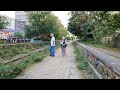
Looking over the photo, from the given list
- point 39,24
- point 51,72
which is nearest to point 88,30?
point 39,24

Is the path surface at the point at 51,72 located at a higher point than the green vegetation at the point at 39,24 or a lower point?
→ lower

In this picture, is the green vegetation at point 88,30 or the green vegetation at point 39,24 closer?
the green vegetation at point 88,30

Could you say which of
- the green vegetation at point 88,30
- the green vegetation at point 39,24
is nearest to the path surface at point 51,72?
the green vegetation at point 88,30

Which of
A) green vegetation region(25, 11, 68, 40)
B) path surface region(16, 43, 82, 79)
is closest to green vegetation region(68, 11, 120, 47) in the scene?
green vegetation region(25, 11, 68, 40)

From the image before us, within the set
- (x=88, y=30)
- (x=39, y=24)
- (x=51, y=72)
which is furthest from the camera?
(x=88, y=30)

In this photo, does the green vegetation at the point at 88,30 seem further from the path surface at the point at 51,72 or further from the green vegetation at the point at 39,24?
the path surface at the point at 51,72

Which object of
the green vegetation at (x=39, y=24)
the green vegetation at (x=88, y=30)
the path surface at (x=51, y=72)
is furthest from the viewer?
the green vegetation at (x=39, y=24)

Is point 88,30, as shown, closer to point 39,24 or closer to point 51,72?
point 39,24

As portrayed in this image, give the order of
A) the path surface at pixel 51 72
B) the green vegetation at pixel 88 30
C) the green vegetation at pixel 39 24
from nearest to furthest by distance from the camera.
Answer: the path surface at pixel 51 72 → the green vegetation at pixel 88 30 → the green vegetation at pixel 39 24
